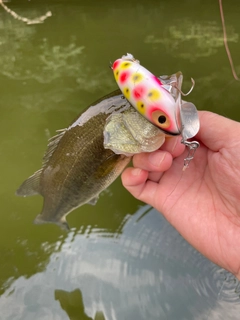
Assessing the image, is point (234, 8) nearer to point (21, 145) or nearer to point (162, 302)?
point (21, 145)

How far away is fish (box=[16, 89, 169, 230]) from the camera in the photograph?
1.06m

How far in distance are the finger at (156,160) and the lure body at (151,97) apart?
21 centimetres

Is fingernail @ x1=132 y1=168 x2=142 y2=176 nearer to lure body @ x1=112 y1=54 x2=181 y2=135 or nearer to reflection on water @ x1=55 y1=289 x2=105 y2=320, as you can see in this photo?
lure body @ x1=112 y1=54 x2=181 y2=135

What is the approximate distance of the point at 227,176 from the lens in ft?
3.95

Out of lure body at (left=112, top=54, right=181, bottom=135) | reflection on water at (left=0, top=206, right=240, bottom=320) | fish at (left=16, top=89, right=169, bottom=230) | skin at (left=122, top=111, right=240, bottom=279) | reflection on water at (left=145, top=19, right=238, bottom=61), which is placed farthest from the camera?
reflection on water at (left=145, top=19, right=238, bottom=61)

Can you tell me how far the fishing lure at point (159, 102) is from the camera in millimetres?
872

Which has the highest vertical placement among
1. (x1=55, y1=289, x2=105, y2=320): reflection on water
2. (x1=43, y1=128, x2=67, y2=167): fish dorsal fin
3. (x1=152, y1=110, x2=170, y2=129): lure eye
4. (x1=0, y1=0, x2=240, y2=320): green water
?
(x1=152, y1=110, x2=170, y2=129): lure eye

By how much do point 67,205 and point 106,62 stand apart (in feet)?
8.20

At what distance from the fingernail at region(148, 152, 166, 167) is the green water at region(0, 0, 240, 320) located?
38.5 inches

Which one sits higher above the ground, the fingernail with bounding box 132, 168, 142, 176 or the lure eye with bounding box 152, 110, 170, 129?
the lure eye with bounding box 152, 110, 170, 129

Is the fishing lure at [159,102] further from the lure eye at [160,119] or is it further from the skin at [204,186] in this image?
the skin at [204,186]

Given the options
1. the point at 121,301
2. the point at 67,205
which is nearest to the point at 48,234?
the point at 121,301

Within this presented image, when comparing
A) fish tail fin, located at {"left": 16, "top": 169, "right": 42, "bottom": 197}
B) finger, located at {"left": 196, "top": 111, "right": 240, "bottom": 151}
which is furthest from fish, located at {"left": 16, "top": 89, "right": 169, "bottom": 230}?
finger, located at {"left": 196, "top": 111, "right": 240, "bottom": 151}

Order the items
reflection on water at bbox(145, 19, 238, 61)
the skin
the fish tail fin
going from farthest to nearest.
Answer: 1. reflection on water at bbox(145, 19, 238, 61)
2. the fish tail fin
3. the skin
